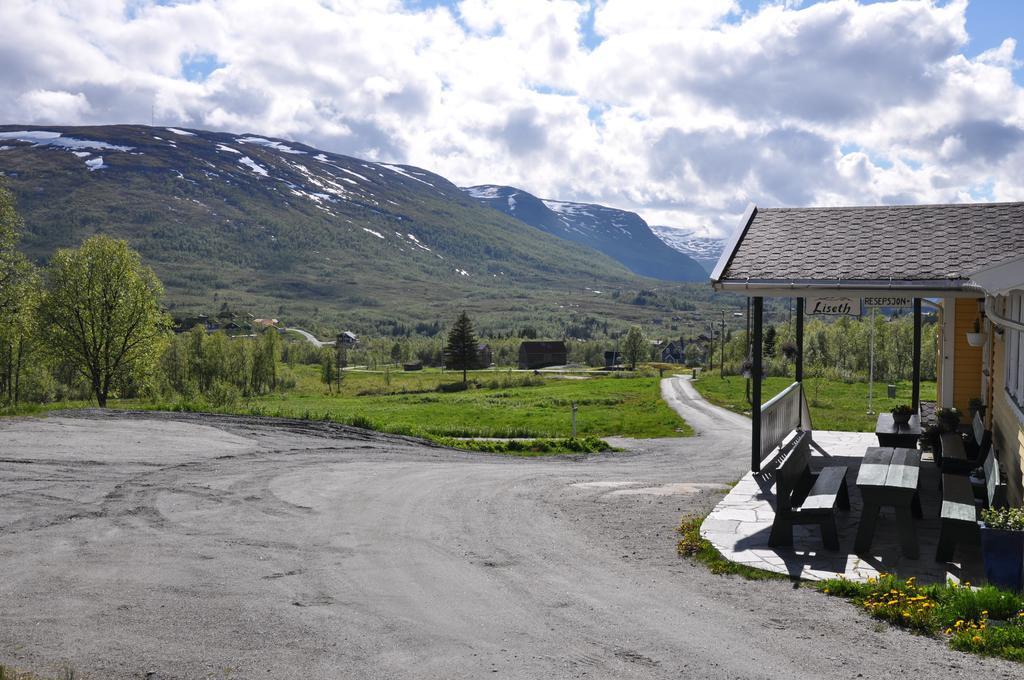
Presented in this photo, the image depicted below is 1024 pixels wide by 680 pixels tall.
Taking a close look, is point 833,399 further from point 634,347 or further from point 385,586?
point 634,347

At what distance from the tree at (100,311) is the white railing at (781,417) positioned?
28269 mm

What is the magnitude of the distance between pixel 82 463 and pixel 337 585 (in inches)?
342

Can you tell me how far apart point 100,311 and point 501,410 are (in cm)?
1952

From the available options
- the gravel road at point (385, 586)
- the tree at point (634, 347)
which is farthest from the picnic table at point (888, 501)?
the tree at point (634, 347)

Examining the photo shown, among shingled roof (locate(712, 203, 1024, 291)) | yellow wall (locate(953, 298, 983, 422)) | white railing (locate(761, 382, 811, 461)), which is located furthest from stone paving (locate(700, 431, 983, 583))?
yellow wall (locate(953, 298, 983, 422))

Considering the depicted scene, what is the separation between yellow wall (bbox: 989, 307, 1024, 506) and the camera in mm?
8547

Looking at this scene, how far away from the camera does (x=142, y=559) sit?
8.20m

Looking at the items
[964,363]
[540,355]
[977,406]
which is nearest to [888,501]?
[977,406]

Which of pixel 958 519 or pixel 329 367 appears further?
pixel 329 367

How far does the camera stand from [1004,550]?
6.57m

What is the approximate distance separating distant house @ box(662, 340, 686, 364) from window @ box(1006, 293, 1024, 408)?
125m

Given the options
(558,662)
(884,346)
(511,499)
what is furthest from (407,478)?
(884,346)

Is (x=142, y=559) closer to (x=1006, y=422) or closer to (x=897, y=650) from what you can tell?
(x=897, y=650)

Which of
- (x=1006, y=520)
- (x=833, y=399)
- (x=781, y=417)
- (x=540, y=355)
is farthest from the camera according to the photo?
(x=540, y=355)
